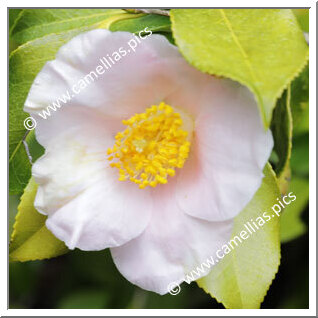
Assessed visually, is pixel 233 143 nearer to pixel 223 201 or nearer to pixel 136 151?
pixel 223 201

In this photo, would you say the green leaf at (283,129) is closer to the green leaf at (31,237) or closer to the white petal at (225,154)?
the white petal at (225,154)

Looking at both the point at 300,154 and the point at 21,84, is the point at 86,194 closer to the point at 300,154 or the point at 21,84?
the point at 21,84

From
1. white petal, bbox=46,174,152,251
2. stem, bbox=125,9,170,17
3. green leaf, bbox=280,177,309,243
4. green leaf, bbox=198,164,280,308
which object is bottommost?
green leaf, bbox=280,177,309,243

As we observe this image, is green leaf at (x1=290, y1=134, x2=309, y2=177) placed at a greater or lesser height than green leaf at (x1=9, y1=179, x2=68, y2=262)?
lesser

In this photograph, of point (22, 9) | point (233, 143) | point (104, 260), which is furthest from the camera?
point (104, 260)

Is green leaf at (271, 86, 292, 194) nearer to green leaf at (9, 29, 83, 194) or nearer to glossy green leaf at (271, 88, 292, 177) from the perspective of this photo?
glossy green leaf at (271, 88, 292, 177)

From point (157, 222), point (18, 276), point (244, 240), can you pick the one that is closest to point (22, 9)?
point (157, 222)

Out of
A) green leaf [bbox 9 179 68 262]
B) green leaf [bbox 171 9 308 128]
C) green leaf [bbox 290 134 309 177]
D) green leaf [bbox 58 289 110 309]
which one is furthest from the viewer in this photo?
green leaf [bbox 58 289 110 309]

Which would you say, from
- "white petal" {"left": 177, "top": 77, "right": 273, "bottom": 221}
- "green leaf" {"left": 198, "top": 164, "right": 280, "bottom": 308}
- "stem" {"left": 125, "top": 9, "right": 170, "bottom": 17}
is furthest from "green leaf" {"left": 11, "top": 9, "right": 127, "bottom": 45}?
"green leaf" {"left": 198, "top": 164, "right": 280, "bottom": 308}
